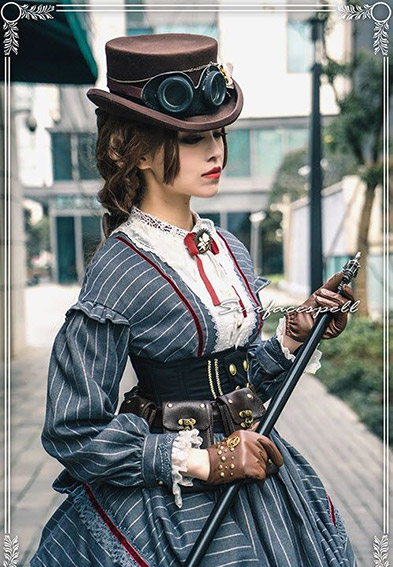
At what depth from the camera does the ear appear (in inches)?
61.1

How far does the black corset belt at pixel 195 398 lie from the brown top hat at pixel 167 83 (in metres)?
0.48

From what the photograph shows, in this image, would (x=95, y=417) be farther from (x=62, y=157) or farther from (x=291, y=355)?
(x=62, y=157)

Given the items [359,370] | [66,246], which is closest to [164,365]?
[66,246]

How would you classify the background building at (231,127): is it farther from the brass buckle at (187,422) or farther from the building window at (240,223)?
the brass buckle at (187,422)

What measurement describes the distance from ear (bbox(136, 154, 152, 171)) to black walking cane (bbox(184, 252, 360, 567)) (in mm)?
461

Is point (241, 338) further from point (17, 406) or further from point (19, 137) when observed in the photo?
point (19, 137)

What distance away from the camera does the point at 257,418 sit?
160cm

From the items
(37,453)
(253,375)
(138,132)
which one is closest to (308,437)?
(37,453)

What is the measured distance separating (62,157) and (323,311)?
3656 mm

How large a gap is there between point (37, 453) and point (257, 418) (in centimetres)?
372

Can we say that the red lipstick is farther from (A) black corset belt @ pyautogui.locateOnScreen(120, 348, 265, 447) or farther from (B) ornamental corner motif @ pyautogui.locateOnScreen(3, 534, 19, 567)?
(B) ornamental corner motif @ pyautogui.locateOnScreen(3, 534, 19, 567)

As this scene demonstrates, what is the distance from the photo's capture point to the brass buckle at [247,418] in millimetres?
1555

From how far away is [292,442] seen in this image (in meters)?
5.09

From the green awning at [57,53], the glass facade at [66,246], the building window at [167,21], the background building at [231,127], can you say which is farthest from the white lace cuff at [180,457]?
the glass facade at [66,246]
